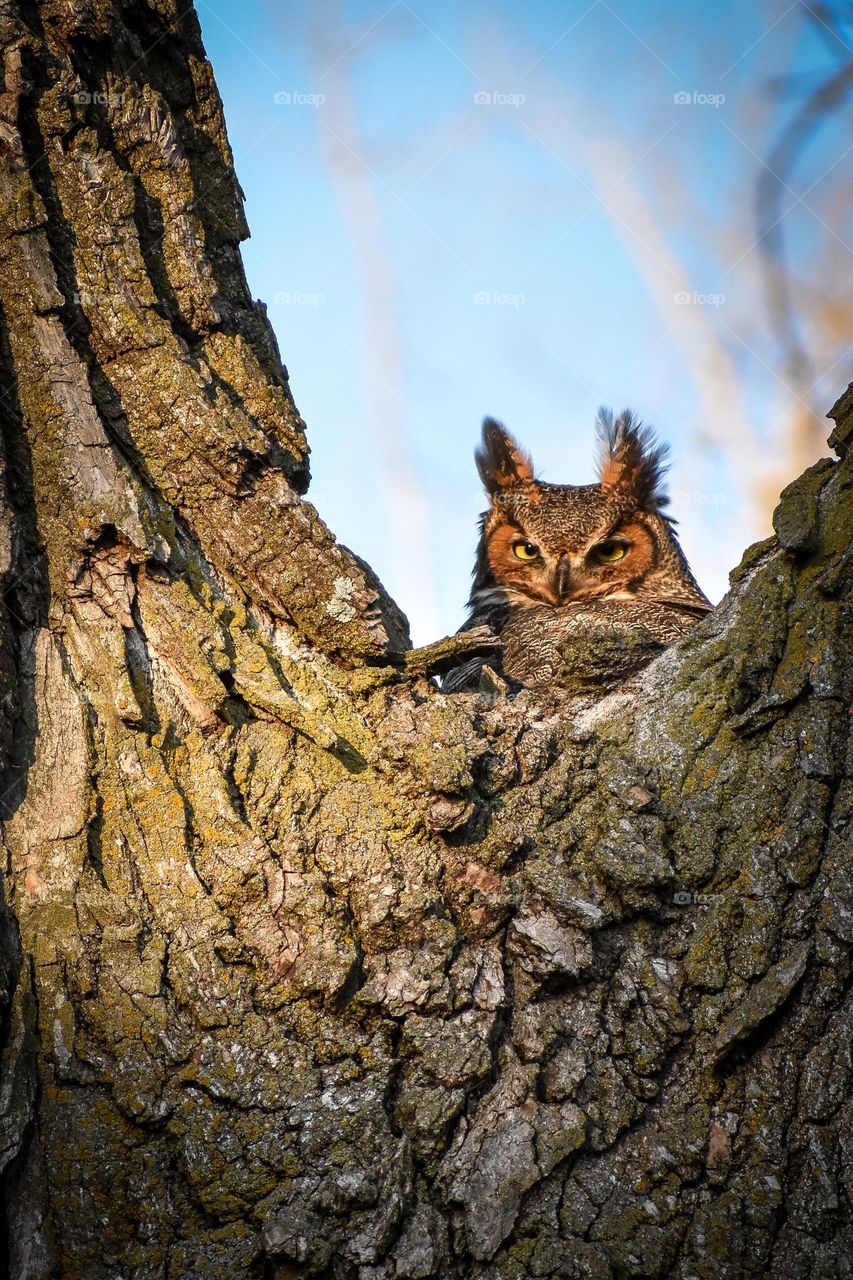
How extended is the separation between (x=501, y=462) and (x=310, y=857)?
12.2 ft

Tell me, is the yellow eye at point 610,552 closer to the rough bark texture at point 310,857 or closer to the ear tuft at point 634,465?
the ear tuft at point 634,465

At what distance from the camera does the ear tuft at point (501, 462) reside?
5.43 metres

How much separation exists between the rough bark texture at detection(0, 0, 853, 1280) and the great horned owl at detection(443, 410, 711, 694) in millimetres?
2176

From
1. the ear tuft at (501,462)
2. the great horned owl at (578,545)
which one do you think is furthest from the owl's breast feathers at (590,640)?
the ear tuft at (501,462)

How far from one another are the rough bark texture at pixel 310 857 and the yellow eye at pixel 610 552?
2.61 metres

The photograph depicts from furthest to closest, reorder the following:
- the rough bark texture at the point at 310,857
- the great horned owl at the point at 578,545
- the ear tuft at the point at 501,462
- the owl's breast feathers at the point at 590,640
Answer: the ear tuft at the point at 501,462, the great horned owl at the point at 578,545, the owl's breast feathers at the point at 590,640, the rough bark texture at the point at 310,857

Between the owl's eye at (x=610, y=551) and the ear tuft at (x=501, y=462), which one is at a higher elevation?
the ear tuft at (x=501, y=462)

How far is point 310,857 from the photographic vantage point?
83.2 inches

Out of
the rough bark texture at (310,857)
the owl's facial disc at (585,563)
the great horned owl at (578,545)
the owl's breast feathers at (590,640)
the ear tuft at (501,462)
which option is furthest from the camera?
the ear tuft at (501,462)

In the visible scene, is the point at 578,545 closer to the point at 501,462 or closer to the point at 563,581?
the point at 563,581

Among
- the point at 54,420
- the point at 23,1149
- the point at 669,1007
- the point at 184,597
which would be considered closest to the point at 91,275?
the point at 54,420

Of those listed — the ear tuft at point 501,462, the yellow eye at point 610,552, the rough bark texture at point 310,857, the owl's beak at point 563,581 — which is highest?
the ear tuft at point 501,462

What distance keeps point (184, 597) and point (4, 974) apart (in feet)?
2.89

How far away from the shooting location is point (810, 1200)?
5.47 feet
